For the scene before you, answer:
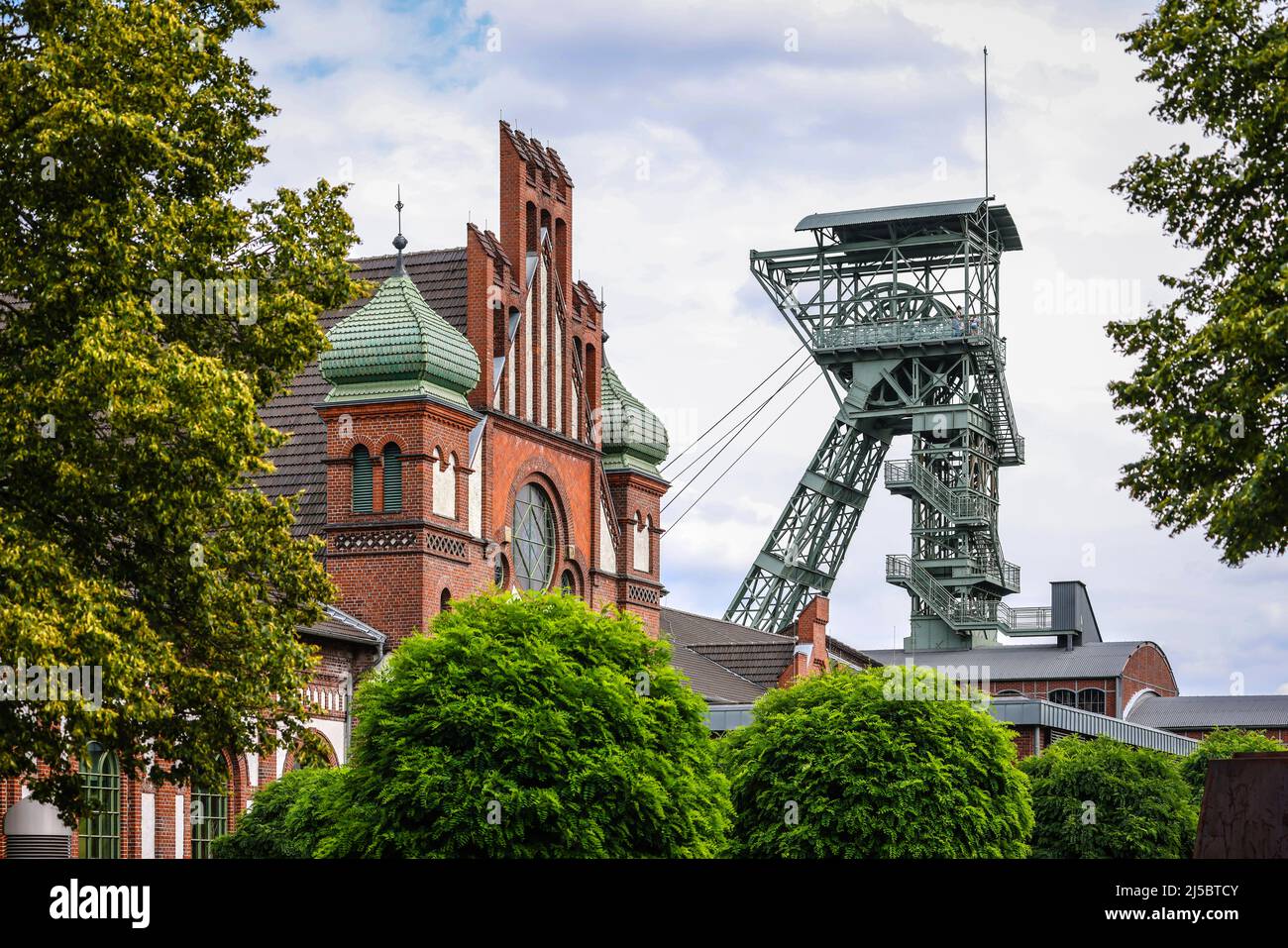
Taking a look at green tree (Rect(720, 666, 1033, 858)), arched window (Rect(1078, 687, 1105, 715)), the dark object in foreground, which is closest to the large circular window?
green tree (Rect(720, 666, 1033, 858))

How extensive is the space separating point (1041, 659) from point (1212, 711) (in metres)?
8.31

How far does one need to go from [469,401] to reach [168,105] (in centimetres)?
2273

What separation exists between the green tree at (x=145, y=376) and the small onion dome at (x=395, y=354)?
706 inches

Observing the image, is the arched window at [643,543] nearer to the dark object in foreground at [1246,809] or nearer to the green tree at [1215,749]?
the green tree at [1215,749]

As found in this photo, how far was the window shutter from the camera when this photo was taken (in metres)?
42.5

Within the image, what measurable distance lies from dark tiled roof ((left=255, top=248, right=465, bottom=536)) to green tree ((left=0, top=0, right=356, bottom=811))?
63.4 feet

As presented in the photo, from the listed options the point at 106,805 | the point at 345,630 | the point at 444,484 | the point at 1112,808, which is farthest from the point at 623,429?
the point at 106,805

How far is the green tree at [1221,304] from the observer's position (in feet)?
77.7

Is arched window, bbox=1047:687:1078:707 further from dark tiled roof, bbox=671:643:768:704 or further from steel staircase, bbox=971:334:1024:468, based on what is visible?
dark tiled roof, bbox=671:643:768:704

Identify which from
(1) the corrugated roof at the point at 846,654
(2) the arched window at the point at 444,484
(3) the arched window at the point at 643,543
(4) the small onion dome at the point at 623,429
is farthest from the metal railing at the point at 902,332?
(2) the arched window at the point at 444,484

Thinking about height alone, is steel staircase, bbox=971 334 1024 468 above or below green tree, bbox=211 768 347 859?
above

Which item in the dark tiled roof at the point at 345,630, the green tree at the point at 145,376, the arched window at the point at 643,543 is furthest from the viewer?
the arched window at the point at 643,543

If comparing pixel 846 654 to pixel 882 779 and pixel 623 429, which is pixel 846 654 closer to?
pixel 623 429
